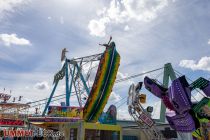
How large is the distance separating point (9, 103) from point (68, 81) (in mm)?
20980

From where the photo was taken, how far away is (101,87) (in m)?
34.8

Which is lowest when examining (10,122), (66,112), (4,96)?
(10,122)

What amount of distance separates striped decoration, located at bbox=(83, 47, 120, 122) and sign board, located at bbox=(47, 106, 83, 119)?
4.16 ft

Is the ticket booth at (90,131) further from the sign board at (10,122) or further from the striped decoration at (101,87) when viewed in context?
the sign board at (10,122)

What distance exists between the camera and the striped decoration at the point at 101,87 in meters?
34.6

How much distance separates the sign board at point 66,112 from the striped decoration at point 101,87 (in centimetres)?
127

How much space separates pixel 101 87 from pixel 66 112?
4901mm

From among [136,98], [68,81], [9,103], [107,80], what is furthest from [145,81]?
[9,103]

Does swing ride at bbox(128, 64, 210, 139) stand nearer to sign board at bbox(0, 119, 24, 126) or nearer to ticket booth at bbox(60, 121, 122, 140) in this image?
ticket booth at bbox(60, 121, 122, 140)

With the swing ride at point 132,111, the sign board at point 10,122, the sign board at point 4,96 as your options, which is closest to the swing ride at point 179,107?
the swing ride at point 132,111

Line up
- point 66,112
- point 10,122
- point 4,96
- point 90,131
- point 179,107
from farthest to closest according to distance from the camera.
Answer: point 4,96
point 10,122
point 90,131
point 66,112
point 179,107

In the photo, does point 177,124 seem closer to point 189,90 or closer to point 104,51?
point 189,90

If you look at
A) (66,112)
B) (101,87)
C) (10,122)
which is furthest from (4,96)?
(101,87)

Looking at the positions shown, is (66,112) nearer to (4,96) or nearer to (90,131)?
(90,131)
